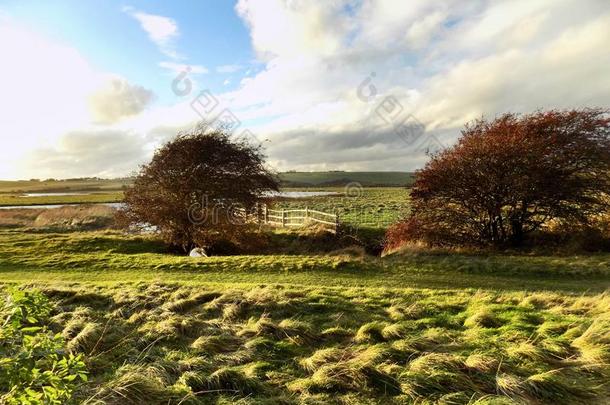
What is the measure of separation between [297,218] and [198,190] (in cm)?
706

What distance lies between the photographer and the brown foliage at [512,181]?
45.9 ft

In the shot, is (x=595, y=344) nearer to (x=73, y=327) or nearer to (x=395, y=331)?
(x=395, y=331)

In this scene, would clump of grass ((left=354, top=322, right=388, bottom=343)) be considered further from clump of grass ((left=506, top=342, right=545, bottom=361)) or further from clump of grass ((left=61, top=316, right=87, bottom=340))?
clump of grass ((left=61, top=316, right=87, bottom=340))

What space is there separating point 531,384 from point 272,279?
7249 mm

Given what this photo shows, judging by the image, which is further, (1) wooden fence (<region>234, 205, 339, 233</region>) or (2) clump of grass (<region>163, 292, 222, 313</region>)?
(1) wooden fence (<region>234, 205, 339, 233</region>)

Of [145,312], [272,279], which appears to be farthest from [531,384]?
[272,279]

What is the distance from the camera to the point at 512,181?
14.2 m

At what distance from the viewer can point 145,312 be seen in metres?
7.69

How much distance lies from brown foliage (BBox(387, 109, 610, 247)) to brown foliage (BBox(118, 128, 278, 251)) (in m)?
7.53

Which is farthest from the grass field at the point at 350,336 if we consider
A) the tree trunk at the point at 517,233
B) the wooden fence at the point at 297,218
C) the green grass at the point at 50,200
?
the green grass at the point at 50,200

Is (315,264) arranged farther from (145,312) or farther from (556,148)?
(556,148)

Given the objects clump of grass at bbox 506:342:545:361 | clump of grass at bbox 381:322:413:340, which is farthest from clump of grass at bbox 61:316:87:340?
clump of grass at bbox 506:342:545:361

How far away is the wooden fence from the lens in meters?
20.1

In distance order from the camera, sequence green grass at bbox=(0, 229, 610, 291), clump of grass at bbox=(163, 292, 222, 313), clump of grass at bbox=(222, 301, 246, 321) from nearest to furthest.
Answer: clump of grass at bbox=(222, 301, 246, 321)
clump of grass at bbox=(163, 292, 222, 313)
green grass at bbox=(0, 229, 610, 291)
